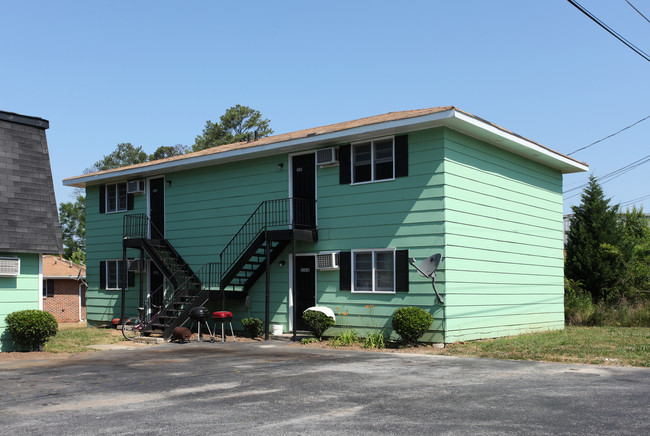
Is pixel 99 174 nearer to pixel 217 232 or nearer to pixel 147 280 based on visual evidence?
pixel 147 280

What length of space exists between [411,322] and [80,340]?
870 centimetres

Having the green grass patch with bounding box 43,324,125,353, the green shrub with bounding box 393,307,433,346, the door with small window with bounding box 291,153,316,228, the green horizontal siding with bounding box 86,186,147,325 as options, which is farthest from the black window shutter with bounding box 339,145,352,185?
the green horizontal siding with bounding box 86,186,147,325

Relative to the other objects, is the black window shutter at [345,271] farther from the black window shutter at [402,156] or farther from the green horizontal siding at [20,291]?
the green horizontal siding at [20,291]

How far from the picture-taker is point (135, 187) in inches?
833

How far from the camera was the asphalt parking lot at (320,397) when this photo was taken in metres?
6.39

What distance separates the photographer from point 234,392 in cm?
845

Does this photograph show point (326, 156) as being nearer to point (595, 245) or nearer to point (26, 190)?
point (26, 190)

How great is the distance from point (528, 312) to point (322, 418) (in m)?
12.4

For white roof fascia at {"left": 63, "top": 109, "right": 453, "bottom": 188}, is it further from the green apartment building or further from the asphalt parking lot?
the asphalt parking lot

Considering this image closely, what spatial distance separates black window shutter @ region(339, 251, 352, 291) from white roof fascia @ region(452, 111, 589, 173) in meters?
4.24

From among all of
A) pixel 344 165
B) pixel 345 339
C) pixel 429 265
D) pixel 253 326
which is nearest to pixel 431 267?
pixel 429 265

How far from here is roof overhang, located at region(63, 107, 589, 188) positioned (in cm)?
1445

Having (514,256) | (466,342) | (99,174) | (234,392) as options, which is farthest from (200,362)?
(99,174)

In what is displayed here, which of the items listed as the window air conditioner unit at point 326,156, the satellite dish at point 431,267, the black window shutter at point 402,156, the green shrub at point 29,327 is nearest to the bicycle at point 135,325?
the green shrub at point 29,327
